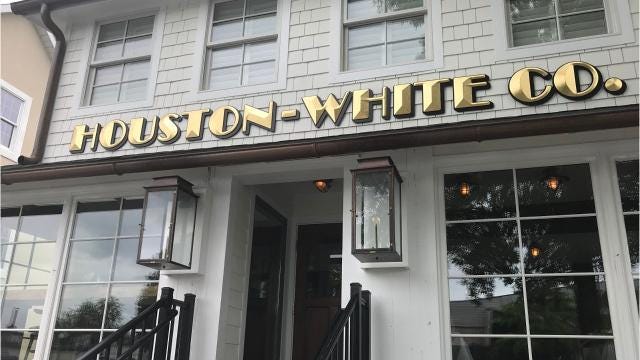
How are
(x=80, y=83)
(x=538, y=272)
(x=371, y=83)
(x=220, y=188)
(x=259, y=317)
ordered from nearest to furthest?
(x=538, y=272)
(x=371, y=83)
(x=220, y=188)
(x=259, y=317)
(x=80, y=83)

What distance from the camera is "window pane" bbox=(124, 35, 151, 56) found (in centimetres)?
577

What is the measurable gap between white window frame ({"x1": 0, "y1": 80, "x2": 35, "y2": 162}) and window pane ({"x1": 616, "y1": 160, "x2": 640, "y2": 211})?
815cm

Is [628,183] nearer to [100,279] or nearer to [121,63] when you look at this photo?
[100,279]

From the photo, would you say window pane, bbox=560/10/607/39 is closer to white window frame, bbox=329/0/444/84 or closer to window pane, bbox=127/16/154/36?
white window frame, bbox=329/0/444/84

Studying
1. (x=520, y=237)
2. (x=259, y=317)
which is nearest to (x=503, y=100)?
(x=520, y=237)

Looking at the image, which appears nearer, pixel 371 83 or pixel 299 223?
pixel 371 83

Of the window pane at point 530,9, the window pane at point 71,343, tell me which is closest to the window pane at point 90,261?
the window pane at point 71,343

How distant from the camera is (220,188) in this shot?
493 cm

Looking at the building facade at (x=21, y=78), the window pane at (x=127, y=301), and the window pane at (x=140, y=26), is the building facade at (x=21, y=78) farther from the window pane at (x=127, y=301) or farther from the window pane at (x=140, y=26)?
the window pane at (x=127, y=301)

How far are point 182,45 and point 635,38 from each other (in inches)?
162

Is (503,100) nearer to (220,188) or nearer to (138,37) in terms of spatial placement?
(220,188)

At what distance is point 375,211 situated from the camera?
410 cm

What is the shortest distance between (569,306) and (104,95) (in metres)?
4.88

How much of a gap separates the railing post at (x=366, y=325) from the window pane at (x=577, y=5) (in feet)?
9.33
